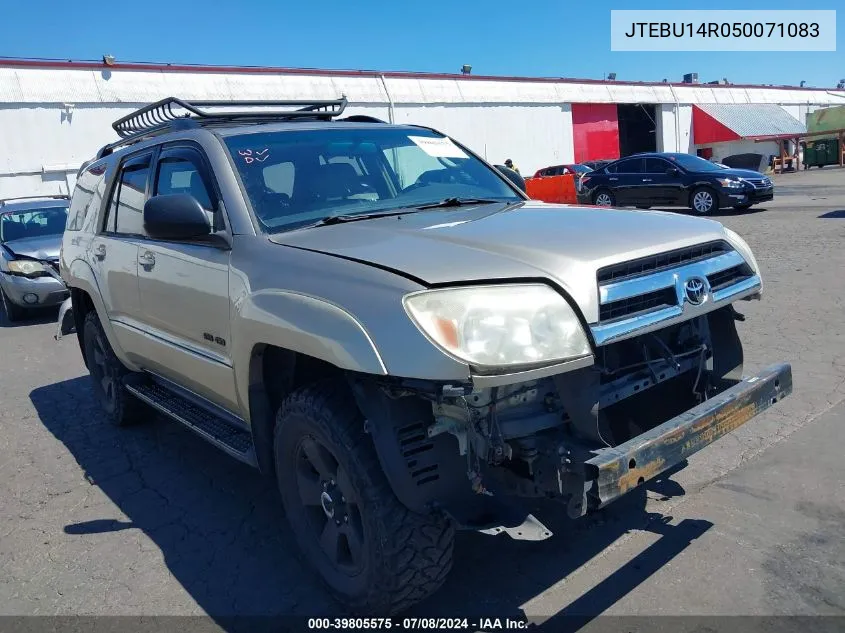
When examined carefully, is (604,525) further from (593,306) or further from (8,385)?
(8,385)

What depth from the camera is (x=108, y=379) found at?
17.6 feet

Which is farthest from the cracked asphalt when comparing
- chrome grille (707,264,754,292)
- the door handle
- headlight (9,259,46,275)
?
headlight (9,259,46,275)

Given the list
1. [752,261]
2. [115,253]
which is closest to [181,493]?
[115,253]

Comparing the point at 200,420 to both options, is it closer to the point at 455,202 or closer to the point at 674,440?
the point at 455,202

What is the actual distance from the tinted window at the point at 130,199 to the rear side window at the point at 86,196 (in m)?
0.30

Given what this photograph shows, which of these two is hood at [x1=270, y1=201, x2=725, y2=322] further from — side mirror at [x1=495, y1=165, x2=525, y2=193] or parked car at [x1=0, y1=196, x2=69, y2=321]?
parked car at [x1=0, y1=196, x2=69, y2=321]

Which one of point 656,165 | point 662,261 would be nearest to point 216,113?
point 662,261

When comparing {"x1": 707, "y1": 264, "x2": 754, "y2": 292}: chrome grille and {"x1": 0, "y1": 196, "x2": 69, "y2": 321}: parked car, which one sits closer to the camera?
{"x1": 707, "y1": 264, "x2": 754, "y2": 292}: chrome grille

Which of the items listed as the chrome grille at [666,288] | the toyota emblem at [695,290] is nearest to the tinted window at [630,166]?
the chrome grille at [666,288]

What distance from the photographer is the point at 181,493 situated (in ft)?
13.7

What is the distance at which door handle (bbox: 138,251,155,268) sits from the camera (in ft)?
13.0

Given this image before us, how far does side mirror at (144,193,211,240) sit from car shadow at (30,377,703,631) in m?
1.56

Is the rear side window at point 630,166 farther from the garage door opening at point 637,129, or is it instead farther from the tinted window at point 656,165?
the garage door opening at point 637,129

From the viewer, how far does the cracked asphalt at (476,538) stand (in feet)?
9.53
